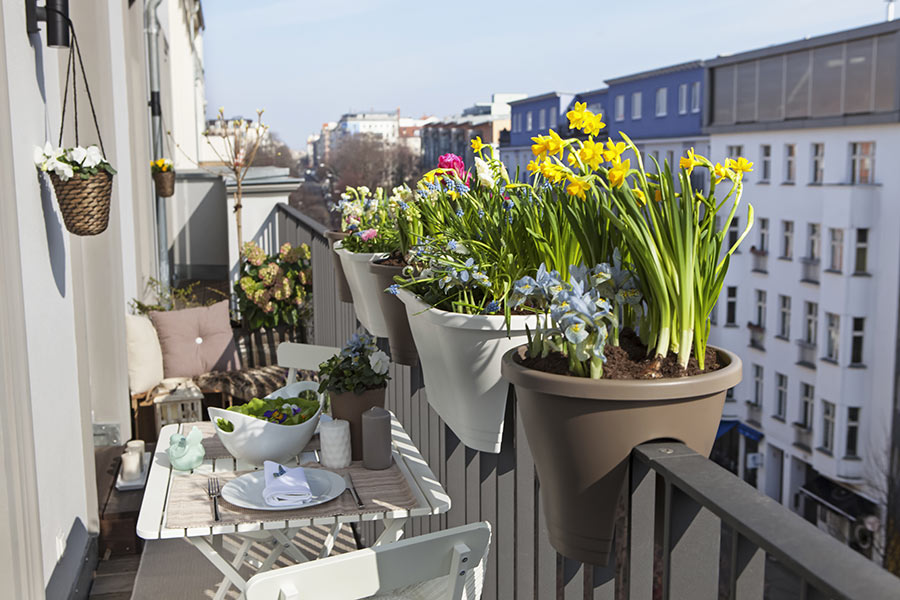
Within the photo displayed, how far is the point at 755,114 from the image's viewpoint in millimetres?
33938

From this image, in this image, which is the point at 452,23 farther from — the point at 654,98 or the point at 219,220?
the point at 219,220

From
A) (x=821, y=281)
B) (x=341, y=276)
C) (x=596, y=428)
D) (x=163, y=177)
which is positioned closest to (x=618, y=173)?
(x=596, y=428)

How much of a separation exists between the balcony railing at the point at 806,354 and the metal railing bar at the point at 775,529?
3144 cm

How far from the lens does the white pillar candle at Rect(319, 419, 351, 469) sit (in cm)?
216

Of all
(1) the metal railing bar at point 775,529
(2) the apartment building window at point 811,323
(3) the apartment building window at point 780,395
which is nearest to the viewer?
(1) the metal railing bar at point 775,529

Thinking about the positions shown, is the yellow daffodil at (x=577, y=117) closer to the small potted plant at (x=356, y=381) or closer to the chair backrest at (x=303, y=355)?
the small potted plant at (x=356, y=381)

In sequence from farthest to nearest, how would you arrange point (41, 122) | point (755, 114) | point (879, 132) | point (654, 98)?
point (654, 98)
point (755, 114)
point (879, 132)
point (41, 122)

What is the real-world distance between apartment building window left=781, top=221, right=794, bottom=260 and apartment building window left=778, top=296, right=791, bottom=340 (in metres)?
1.53

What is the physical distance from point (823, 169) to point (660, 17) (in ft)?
124

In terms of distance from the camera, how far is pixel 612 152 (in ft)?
3.39

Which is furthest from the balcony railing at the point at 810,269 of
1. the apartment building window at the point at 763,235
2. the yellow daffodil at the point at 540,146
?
the yellow daffodil at the point at 540,146

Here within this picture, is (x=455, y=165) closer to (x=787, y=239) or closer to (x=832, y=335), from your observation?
(x=832, y=335)

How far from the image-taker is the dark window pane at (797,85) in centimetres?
3191

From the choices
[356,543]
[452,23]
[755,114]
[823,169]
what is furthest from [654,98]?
[356,543]
